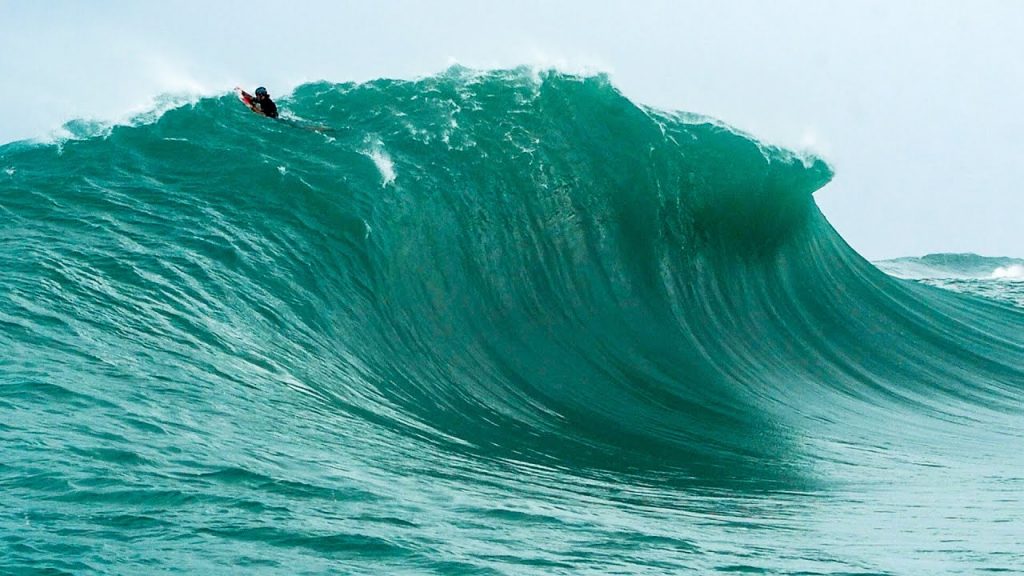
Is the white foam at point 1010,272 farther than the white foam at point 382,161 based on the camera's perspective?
Yes

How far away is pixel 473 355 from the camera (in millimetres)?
12961

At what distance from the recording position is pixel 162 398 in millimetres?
8602

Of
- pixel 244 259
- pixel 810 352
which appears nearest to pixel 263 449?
pixel 244 259

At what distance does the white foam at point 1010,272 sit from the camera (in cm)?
3067

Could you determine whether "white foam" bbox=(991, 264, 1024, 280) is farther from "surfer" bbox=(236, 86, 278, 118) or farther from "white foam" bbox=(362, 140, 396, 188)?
"surfer" bbox=(236, 86, 278, 118)

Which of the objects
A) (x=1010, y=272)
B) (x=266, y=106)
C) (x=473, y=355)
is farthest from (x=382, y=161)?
(x=1010, y=272)

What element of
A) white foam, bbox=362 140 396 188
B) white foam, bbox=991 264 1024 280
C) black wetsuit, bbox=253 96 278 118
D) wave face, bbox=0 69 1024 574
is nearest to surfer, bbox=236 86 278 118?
black wetsuit, bbox=253 96 278 118

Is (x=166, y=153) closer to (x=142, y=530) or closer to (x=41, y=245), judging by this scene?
(x=41, y=245)

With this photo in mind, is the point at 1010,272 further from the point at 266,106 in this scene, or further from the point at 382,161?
the point at 266,106

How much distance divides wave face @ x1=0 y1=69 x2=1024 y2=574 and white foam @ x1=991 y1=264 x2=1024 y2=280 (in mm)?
A: 9956

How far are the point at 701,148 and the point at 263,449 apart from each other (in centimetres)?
1175

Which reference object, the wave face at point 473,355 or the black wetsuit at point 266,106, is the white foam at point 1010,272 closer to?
the wave face at point 473,355

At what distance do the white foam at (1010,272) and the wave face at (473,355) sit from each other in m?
9.96

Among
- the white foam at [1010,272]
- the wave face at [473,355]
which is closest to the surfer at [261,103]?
the wave face at [473,355]
